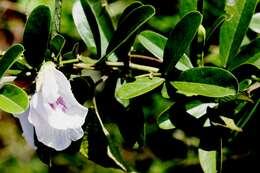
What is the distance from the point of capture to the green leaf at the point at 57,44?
88 cm

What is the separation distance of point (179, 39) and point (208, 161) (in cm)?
24

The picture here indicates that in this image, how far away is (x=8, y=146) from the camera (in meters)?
2.36

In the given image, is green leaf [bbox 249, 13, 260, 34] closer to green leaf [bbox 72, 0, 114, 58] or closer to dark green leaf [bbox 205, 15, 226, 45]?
dark green leaf [bbox 205, 15, 226, 45]

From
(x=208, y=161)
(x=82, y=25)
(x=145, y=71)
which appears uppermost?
(x=82, y=25)

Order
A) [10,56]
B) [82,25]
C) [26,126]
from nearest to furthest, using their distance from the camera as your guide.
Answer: [10,56] < [26,126] < [82,25]

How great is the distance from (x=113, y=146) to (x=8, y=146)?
1393mm

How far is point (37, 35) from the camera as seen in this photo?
0.87m

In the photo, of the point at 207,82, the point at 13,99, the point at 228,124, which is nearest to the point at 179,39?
the point at 207,82

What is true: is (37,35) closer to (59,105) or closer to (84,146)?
(59,105)

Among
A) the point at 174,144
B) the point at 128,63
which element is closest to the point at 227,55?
the point at 128,63

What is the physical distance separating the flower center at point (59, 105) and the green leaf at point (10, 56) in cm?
9

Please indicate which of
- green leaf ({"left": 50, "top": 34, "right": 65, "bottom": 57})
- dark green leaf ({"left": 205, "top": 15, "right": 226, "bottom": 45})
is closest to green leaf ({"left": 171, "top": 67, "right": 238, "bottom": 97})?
dark green leaf ({"left": 205, "top": 15, "right": 226, "bottom": 45})

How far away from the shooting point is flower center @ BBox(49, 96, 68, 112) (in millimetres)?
848

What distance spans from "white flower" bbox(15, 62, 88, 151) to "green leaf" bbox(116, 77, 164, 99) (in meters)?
0.07
